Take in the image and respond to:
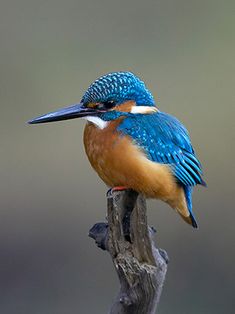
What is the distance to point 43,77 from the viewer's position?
700 centimetres

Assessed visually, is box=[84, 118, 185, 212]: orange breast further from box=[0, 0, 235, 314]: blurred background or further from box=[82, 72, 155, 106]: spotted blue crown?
box=[0, 0, 235, 314]: blurred background

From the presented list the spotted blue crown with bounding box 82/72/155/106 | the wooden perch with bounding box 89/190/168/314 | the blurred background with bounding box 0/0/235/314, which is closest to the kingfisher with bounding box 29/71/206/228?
the spotted blue crown with bounding box 82/72/155/106

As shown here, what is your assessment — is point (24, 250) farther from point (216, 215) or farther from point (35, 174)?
point (216, 215)

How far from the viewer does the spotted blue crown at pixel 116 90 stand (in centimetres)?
388

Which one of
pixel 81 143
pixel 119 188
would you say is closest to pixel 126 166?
pixel 119 188

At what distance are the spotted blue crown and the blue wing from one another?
8cm

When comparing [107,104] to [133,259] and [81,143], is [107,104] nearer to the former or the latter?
[133,259]

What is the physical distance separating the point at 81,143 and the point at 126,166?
2473 millimetres

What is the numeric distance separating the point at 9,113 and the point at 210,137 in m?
1.33

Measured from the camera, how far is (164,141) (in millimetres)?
3994

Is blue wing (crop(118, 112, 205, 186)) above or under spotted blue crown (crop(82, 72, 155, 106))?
under

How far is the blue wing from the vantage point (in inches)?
157

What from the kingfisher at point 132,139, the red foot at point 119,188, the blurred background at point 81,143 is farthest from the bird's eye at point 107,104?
the blurred background at point 81,143

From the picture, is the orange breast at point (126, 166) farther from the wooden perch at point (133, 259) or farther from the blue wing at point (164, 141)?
the wooden perch at point (133, 259)
